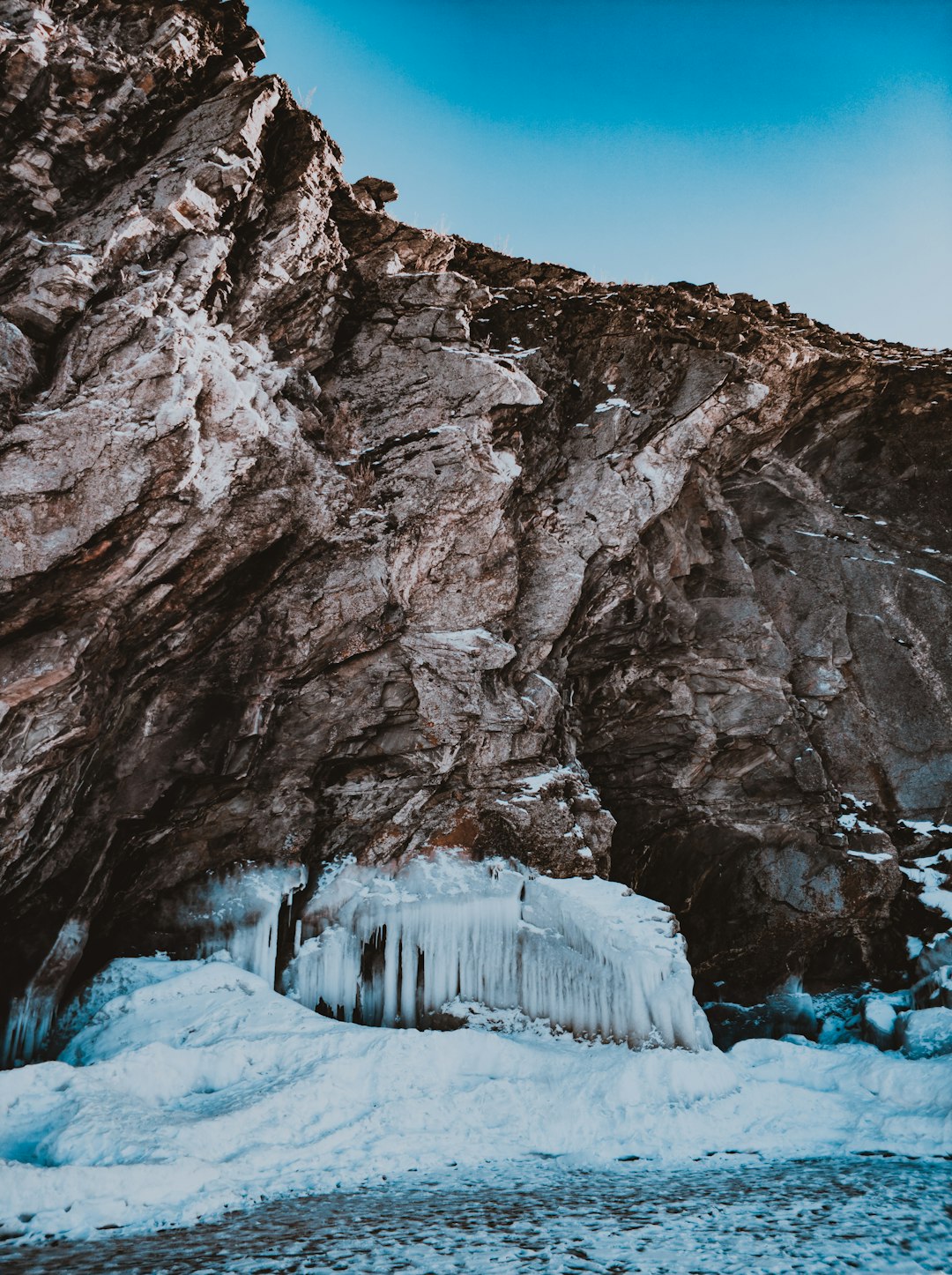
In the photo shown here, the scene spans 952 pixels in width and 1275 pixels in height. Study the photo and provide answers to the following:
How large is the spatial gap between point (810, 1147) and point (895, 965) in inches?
319

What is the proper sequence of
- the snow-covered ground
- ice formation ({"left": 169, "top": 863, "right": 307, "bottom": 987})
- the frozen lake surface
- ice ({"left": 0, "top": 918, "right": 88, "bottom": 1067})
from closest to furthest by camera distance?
the frozen lake surface, the snow-covered ground, ice ({"left": 0, "top": 918, "right": 88, "bottom": 1067}), ice formation ({"left": 169, "top": 863, "right": 307, "bottom": 987})

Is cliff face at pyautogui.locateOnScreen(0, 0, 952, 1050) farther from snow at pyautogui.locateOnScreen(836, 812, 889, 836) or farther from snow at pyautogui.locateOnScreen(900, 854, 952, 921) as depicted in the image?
snow at pyautogui.locateOnScreen(900, 854, 952, 921)

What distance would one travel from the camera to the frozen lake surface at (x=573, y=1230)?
6426 millimetres

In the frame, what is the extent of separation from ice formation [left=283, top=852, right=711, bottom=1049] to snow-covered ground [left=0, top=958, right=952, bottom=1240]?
71 centimetres

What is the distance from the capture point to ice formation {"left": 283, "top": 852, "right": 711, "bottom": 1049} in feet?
43.7

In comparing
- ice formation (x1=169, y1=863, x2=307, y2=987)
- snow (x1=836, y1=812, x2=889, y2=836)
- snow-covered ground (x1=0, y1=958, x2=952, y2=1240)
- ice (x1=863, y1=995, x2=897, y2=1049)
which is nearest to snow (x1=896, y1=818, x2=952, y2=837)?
snow (x1=836, y1=812, x2=889, y2=836)

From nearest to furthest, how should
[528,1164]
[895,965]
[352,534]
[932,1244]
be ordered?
1. [932,1244]
2. [528,1164]
3. [352,534]
4. [895,965]

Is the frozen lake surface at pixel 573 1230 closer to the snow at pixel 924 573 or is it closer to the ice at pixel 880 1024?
the ice at pixel 880 1024

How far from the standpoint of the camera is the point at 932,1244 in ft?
23.0

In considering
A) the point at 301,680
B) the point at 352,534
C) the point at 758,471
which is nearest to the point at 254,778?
the point at 301,680

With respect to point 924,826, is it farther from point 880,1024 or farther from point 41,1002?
point 41,1002

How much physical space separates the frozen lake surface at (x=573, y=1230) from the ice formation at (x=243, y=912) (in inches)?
216

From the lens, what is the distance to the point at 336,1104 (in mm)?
9930

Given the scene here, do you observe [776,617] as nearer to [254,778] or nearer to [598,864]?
[598,864]
